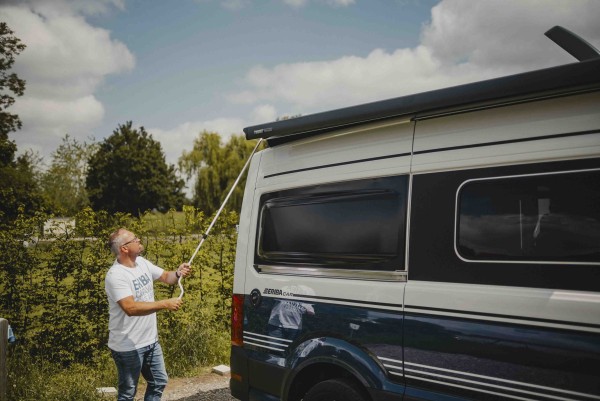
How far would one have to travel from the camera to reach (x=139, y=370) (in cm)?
384

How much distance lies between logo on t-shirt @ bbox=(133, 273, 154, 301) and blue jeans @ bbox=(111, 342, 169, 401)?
426 millimetres

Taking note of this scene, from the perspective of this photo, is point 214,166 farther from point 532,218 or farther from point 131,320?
point 532,218

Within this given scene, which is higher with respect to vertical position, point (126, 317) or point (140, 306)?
point (140, 306)

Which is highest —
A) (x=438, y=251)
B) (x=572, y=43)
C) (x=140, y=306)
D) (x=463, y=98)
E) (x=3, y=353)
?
(x=572, y=43)

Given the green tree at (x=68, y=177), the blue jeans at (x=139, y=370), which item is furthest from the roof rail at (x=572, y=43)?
the green tree at (x=68, y=177)

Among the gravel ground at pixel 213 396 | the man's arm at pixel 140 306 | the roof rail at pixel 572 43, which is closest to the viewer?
the roof rail at pixel 572 43

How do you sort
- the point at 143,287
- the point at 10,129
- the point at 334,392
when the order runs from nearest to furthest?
the point at 334,392, the point at 143,287, the point at 10,129

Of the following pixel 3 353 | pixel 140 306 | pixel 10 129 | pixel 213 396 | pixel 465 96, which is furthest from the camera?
pixel 10 129

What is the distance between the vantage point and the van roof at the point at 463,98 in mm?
2145

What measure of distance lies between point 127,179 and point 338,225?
53.6 metres

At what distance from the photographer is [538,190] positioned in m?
2.27

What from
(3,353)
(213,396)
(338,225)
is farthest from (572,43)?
(3,353)

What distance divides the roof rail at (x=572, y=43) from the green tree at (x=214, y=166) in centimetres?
3266

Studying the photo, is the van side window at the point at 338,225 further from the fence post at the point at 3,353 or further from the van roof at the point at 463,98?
the fence post at the point at 3,353
